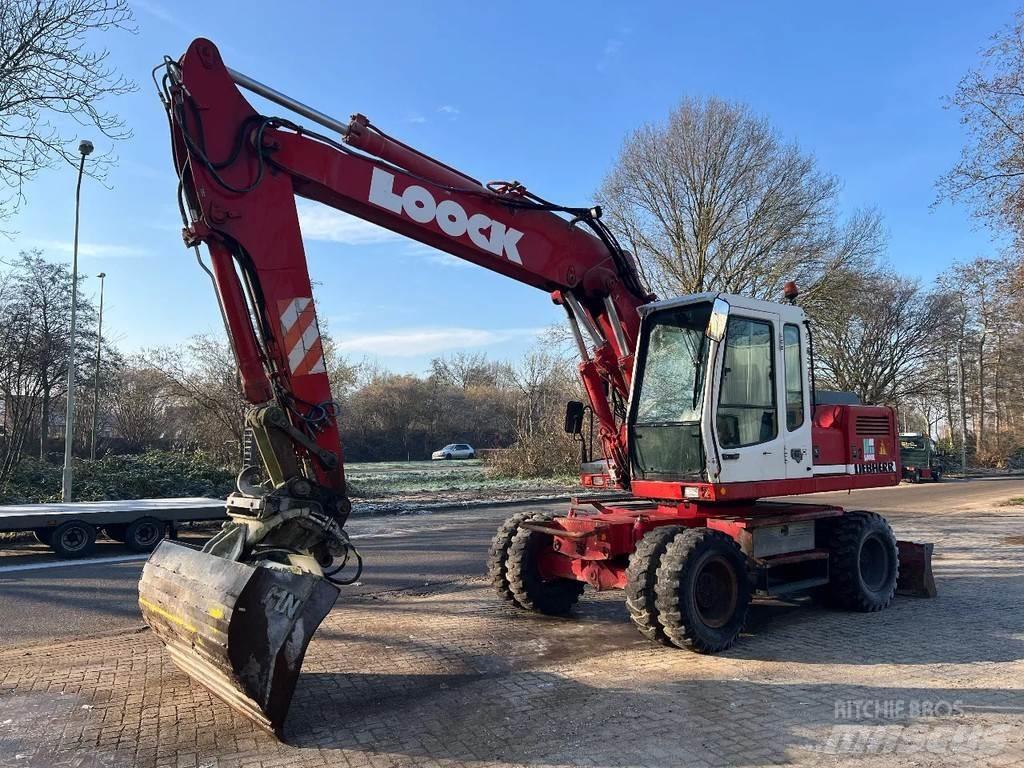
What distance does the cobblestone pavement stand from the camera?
433 cm

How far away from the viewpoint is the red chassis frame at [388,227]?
557 centimetres

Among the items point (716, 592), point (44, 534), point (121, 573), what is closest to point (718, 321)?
point (716, 592)

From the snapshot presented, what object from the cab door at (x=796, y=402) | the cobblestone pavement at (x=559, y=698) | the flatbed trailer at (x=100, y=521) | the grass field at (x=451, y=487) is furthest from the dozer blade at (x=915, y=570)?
the grass field at (x=451, y=487)

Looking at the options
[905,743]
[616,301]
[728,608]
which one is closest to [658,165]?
[616,301]

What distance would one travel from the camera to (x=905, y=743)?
4.45 meters

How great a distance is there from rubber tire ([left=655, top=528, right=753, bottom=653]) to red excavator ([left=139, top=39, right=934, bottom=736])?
17 millimetres

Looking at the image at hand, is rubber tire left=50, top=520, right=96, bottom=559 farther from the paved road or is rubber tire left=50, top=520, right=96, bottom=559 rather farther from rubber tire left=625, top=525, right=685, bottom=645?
rubber tire left=625, top=525, right=685, bottom=645

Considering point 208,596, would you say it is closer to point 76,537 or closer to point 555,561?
point 555,561

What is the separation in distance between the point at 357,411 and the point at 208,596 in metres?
50.0

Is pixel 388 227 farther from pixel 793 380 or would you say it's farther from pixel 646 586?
pixel 793 380

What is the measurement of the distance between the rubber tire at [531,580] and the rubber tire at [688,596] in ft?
5.18

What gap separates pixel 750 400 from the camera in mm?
7082

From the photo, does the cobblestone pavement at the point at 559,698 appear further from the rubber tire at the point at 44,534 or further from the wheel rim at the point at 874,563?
the rubber tire at the point at 44,534

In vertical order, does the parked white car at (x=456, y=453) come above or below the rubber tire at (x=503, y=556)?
above
